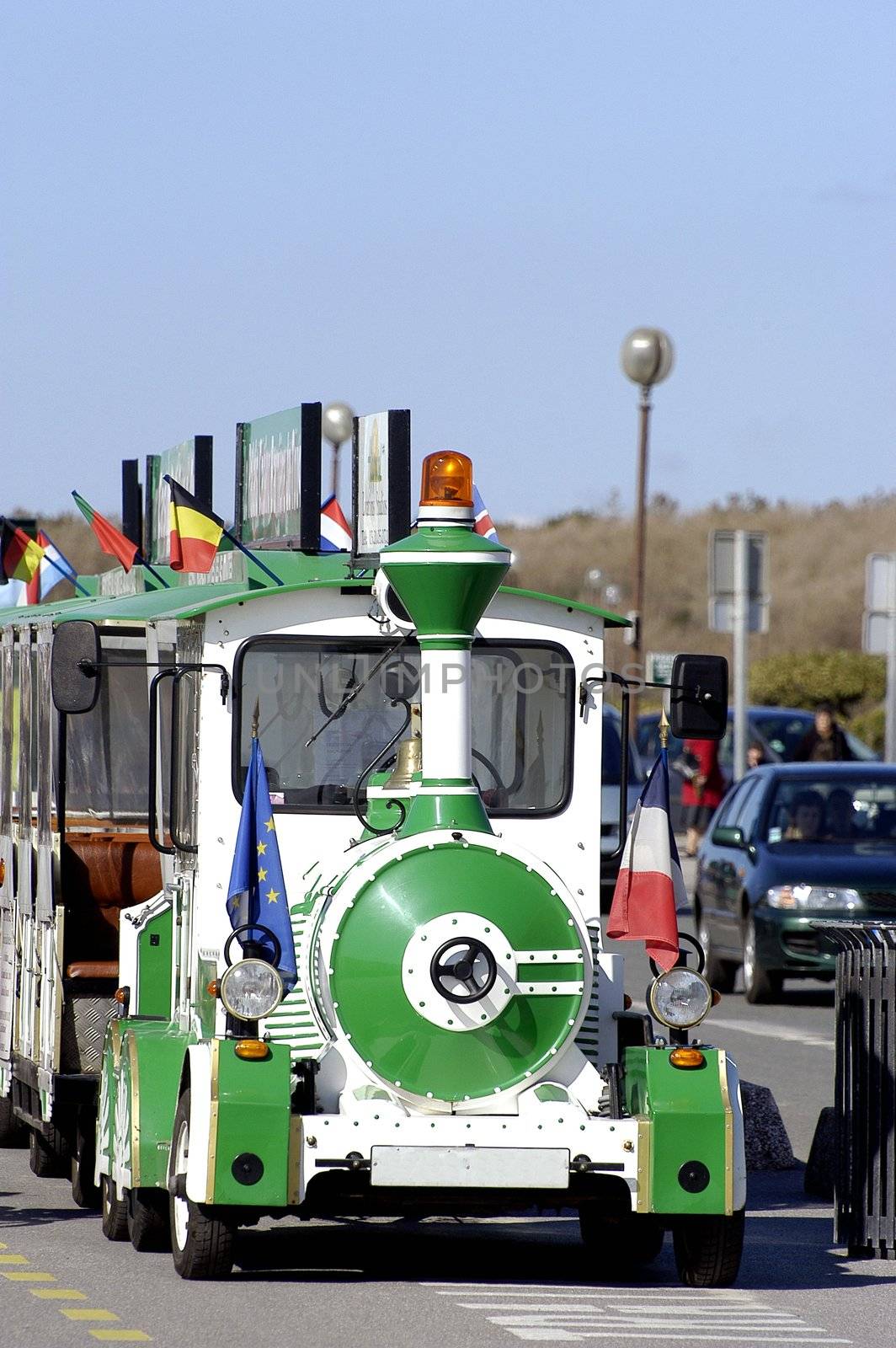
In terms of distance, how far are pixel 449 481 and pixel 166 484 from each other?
418 cm

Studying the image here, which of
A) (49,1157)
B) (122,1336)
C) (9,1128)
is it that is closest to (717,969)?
(9,1128)

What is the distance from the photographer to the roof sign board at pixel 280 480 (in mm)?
10625

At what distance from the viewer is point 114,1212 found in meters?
9.36

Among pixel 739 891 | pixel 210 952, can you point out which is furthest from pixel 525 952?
pixel 739 891

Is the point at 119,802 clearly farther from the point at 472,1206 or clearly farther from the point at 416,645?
the point at 472,1206

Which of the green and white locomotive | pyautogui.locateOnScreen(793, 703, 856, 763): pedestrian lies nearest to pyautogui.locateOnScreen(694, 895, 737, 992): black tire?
pyautogui.locateOnScreen(793, 703, 856, 763): pedestrian

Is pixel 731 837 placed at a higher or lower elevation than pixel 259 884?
lower

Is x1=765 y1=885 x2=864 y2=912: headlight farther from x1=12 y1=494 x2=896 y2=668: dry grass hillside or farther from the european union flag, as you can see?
x1=12 y1=494 x2=896 y2=668: dry grass hillside

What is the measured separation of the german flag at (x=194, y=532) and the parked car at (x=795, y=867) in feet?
24.8

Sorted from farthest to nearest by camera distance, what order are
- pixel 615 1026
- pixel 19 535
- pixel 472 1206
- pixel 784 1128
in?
pixel 19 535 → pixel 784 1128 → pixel 615 1026 → pixel 472 1206

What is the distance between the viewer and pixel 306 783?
9188 millimetres

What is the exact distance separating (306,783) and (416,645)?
61 cm

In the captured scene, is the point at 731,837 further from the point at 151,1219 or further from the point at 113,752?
the point at 151,1219

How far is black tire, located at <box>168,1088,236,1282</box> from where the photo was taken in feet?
27.0
